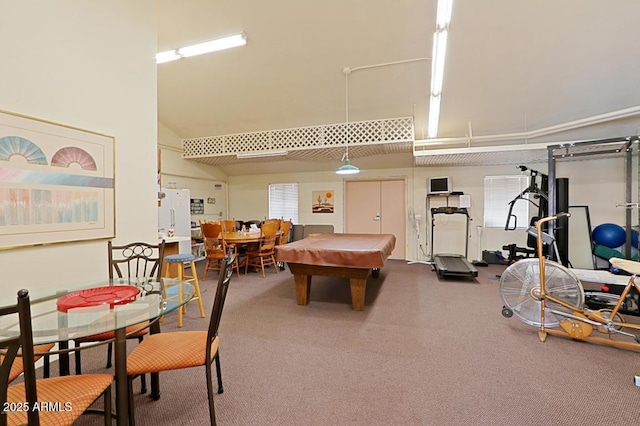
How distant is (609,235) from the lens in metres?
5.14

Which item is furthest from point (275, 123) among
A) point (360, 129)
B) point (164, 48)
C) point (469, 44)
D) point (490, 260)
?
point (490, 260)

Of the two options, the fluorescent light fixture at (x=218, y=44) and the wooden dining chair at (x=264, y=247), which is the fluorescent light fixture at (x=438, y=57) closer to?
the fluorescent light fixture at (x=218, y=44)

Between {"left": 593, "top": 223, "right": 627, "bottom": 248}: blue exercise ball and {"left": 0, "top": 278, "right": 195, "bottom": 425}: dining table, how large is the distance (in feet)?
23.2

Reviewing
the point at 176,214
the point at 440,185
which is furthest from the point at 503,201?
the point at 176,214

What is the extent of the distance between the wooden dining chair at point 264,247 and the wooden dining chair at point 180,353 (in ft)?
12.1

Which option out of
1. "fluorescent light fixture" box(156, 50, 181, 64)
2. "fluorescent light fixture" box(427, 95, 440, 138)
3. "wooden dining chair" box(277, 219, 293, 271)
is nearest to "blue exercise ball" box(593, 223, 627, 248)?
"fluorescent light fixture" box(427, 95, 440, 138)

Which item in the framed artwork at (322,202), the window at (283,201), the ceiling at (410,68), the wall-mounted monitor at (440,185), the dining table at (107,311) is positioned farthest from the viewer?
the window at (283,201)

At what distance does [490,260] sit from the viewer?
6.34m

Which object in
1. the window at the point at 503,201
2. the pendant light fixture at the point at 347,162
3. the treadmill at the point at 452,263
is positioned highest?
the pendant light fixture at the point at 347,162

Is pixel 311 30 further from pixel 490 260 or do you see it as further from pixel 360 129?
pixel 490 260

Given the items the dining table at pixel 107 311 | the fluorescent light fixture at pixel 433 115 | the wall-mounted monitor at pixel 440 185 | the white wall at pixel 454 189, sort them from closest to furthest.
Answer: the dining table at pixel 107 311 < the fluorescent light fixture at pixel 433 115 < the white wall at pixel 454 189 < the wall-mounted monitor at pixel 440 185

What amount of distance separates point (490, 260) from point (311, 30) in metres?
6.03

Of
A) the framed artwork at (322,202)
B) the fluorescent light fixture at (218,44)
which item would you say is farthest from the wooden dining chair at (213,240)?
the framed artwork at (322,202)

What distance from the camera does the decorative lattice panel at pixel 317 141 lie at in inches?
200
